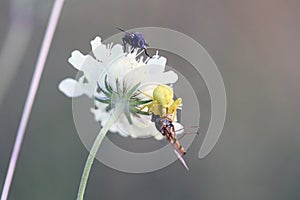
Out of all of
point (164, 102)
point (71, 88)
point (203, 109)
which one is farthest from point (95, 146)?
point (203, 109)

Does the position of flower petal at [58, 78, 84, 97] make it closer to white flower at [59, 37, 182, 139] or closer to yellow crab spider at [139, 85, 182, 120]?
white flower at [59, 37, 182, 139]

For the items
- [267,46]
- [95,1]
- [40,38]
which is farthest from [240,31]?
[40,38]

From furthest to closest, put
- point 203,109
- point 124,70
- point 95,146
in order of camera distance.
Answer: point 203,109
point 124,70
point 95,146

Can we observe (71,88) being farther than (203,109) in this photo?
No

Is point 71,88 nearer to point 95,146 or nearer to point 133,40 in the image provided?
point 133,40

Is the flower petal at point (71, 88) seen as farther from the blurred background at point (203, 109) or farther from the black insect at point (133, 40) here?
the blurred background at point (203, 109)

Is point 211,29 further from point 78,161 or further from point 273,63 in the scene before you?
point 78,161

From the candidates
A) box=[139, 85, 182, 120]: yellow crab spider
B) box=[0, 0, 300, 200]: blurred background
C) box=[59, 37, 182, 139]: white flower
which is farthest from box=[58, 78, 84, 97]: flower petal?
box=[0, 0, 300, 200]: blurred background
